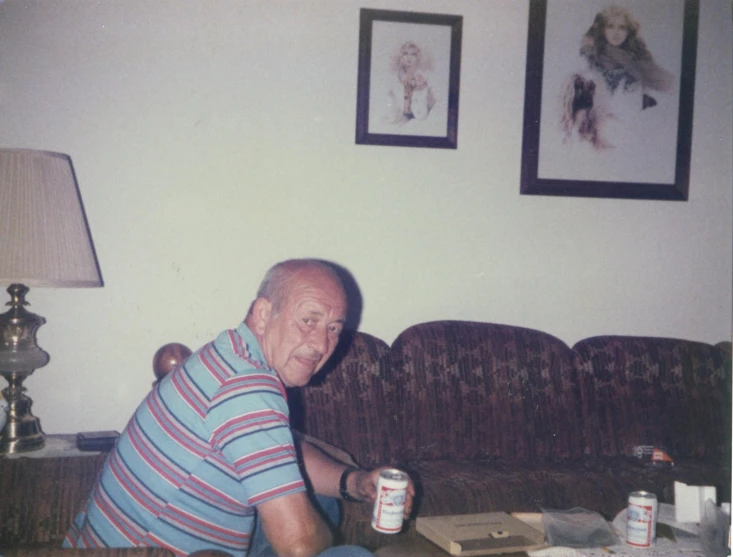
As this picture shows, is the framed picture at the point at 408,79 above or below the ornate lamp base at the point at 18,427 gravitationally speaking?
above

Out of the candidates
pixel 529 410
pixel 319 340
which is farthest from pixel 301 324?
pixel 529 410

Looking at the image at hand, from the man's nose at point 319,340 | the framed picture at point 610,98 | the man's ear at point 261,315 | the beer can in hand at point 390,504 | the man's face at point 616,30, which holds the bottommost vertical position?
the beer can in hand at point 390,504

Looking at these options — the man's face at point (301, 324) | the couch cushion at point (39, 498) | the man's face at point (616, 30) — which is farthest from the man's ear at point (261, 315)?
the man's face at point (616, 30)

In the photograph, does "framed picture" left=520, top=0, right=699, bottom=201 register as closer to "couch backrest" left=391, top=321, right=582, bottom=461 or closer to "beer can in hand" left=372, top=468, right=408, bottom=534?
"couch backrest" left=391, top=321, right=582, bottom=461

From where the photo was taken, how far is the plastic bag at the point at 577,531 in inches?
54.4

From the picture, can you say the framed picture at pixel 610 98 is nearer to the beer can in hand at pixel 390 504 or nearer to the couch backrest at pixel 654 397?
the couch backrest at pixel 654 397

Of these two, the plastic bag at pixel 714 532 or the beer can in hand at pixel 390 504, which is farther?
the plastic bag at pixel 714 532

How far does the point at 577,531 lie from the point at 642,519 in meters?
0.13

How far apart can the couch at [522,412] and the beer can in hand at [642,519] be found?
2.34ft

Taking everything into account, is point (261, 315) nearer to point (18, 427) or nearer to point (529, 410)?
point (18, 427)

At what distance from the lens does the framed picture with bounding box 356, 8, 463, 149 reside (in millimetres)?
2590

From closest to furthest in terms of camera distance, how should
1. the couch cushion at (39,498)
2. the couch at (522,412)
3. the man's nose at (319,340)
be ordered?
1. the man's nose at (319,340)
2. the couch cushion at (39,498)
3. the couch at (522,412)

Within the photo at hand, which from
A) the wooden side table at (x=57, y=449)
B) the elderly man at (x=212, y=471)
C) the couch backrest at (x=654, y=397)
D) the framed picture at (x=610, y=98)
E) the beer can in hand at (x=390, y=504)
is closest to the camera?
the elderly man at (x=212, y=471)

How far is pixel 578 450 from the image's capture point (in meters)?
2.51
